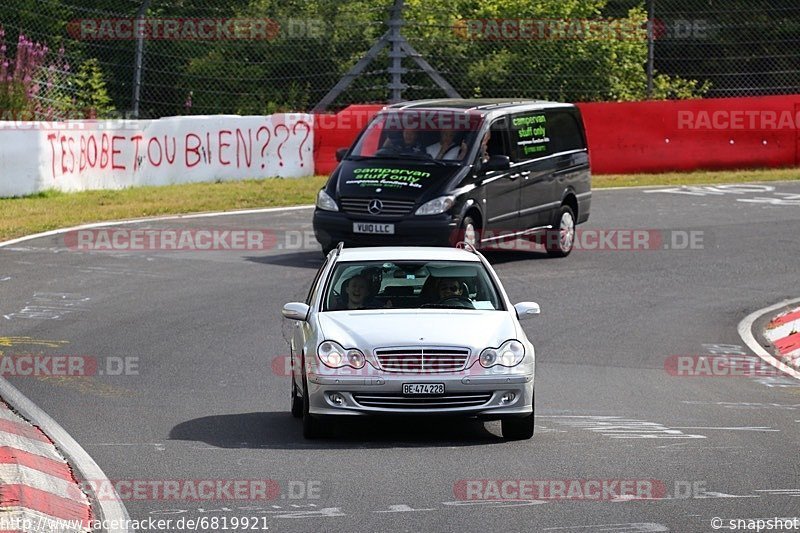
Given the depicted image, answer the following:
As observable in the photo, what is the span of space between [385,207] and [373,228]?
0.31 m

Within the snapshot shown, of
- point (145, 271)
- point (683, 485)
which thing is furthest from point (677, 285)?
point (683, 485)

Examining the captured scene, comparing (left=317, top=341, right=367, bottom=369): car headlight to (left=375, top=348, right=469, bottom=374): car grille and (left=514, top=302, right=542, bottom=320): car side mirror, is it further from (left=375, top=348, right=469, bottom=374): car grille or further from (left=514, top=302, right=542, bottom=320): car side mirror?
(left=514, top=302, right=542, bottom=320): car side mirror

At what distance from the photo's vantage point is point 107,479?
8.42 metres

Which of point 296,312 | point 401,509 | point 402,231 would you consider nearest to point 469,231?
point 402,231

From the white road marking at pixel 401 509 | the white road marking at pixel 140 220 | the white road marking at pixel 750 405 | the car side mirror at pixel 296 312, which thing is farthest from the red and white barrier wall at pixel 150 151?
the white road marking at pixel 401 509

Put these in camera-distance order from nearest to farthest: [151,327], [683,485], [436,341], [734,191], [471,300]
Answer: [683,485]
[436,341]
[471,300]
[151,327]
[734,191]

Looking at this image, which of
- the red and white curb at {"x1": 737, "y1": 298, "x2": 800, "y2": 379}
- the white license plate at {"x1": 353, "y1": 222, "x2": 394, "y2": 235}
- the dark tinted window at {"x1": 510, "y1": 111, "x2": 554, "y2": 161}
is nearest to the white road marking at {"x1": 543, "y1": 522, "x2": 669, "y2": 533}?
the red and white curb at {"x1": 737, "y1": 298, "x2": 800, "y2": 379}

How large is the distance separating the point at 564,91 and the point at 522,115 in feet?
48.5

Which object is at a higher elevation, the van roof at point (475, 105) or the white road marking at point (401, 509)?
the van roof at point (475, 105)

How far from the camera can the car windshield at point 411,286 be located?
35.0ft

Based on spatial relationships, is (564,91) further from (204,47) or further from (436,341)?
(436,341)

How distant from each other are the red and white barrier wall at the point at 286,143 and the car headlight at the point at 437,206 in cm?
848

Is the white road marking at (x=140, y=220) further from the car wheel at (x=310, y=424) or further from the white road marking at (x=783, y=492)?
the white road marking at (x=783, y=492)

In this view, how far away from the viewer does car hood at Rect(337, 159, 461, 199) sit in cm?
1816
